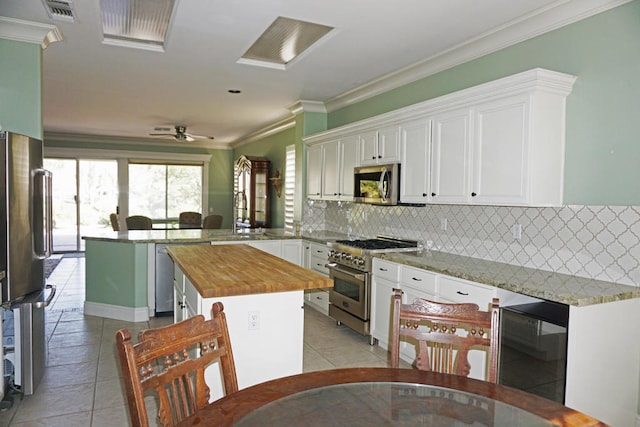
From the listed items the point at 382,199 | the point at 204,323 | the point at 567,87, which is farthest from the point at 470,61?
the point at 204,323

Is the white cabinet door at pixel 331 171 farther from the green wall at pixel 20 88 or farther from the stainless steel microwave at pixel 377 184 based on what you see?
the green wall at pixel 20 88

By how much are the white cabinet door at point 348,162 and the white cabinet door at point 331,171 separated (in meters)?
0.10

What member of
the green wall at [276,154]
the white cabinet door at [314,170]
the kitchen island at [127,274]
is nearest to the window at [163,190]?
the green wall at [276,154]

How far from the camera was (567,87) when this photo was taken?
3.04 meters

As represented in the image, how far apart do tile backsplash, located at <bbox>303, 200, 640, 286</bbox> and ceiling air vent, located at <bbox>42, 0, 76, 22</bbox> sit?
134 inches

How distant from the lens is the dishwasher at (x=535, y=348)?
2.51m

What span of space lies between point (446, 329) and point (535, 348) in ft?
3.18

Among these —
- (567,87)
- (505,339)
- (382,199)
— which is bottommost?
(505,339)

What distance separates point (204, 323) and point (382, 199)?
9.92 feet

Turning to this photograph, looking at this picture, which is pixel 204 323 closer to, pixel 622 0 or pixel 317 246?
pixel 622 0

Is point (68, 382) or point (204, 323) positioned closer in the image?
point (204, 323)

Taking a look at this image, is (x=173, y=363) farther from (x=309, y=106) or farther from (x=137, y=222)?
(x=137, y=222)

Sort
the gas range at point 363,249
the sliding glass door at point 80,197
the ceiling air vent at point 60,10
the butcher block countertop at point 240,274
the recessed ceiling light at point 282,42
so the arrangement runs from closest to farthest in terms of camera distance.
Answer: the butcher block countertop at point 240,274, the ceiling air vent at point 60,10, the recessed ceiling light at point 282,42, the gas range at point 363,249, the sliding glass door at point 80,197

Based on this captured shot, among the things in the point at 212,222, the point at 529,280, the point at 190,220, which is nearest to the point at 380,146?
the point at 529,280
